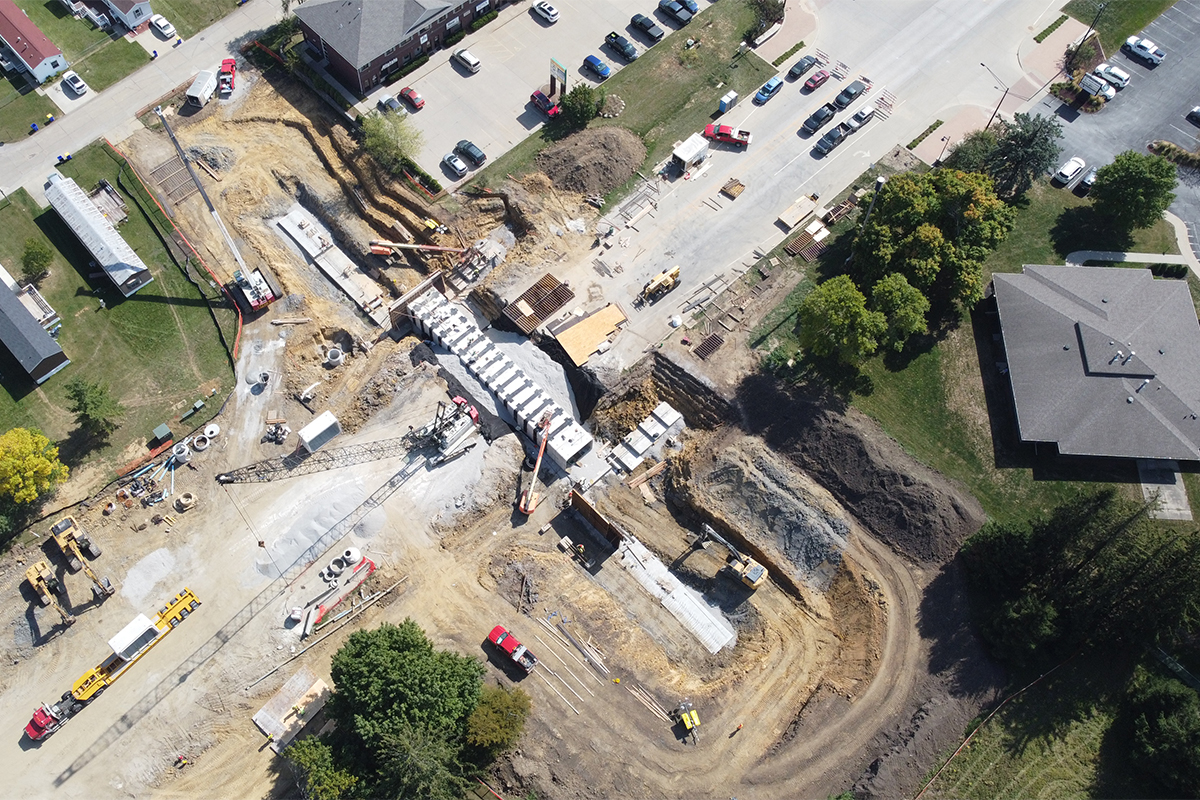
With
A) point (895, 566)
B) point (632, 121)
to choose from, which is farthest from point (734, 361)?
point (632, 121)

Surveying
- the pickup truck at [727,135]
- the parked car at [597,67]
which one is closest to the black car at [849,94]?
the pickup truck at [727,135]

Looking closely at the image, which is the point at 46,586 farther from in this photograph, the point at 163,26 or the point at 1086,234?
the point at 1086,234

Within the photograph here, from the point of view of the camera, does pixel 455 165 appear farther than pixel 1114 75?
No

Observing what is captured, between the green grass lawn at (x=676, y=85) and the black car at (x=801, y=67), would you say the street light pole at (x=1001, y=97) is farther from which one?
the green grass lawn at (x=676, y=85)

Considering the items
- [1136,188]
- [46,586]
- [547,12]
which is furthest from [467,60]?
[1136,188]

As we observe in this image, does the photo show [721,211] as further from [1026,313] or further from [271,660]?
[271,660]
